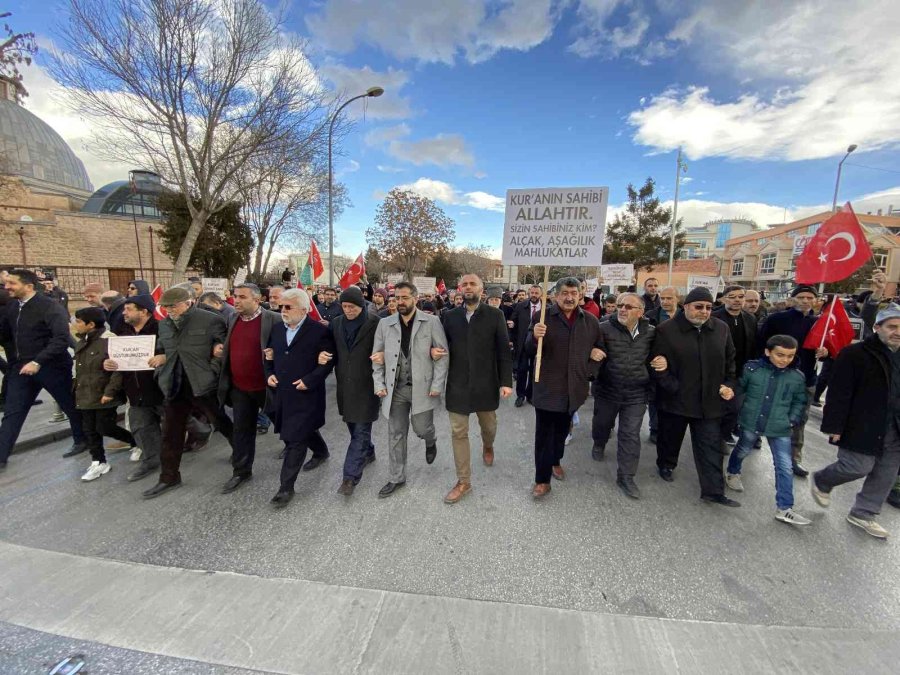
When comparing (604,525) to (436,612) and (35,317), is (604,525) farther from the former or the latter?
(35,317)

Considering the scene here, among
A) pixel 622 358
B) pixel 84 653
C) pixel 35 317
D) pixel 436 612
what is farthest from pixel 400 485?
pixel 35 317

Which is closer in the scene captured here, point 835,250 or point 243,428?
point 243,428

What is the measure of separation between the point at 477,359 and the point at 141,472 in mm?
3720

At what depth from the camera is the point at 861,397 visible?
305cm

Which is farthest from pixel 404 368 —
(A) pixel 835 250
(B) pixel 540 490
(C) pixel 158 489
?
(A) pixel 835 250

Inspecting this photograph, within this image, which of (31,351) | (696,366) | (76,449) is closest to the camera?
(696,366)

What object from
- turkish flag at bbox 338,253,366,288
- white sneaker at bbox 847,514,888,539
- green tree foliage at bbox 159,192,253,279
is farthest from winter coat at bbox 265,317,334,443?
green tree foliage at bbox 159,192,253,279

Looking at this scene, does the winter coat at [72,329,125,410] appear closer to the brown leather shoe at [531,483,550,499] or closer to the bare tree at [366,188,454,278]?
the brown leather shoe at [531,483,550,499]

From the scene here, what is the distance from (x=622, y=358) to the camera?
3.73m

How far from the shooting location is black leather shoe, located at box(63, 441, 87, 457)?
452cm

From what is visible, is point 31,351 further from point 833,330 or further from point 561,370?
point 833,330

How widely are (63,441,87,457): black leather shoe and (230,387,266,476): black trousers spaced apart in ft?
7.73

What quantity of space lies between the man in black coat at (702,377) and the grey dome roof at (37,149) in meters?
62.4

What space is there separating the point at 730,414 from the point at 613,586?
Answer: 2953 mm
